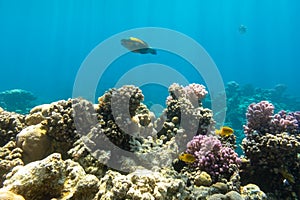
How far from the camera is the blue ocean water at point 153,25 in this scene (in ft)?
383

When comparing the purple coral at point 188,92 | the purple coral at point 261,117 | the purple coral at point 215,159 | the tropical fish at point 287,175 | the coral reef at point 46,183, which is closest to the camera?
the coral reef at point 46,183

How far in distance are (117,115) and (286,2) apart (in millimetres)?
161271

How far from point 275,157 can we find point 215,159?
48.2 inches

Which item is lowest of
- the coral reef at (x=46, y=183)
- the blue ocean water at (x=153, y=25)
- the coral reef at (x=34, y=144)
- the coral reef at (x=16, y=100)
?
the coral reef at (x=46, y=183)

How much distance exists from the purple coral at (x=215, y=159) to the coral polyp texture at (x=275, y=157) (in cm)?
60

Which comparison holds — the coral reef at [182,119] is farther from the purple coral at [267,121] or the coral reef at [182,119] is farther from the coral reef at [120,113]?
the coral reef at [120,113]

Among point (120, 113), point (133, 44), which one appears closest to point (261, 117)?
point (120, 113)

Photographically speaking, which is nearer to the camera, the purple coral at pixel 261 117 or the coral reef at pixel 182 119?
the purple coral at pixel 261 117

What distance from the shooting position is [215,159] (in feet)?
14.6

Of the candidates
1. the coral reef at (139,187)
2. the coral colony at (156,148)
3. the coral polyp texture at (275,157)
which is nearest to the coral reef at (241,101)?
the coral polyp texture at (275,157)

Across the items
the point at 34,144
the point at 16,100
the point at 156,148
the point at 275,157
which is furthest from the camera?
the point at 16,100

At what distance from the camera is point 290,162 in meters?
4.89

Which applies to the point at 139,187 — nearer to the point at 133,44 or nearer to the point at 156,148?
the point at 156,148

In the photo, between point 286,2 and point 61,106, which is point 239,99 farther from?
point 286,2
